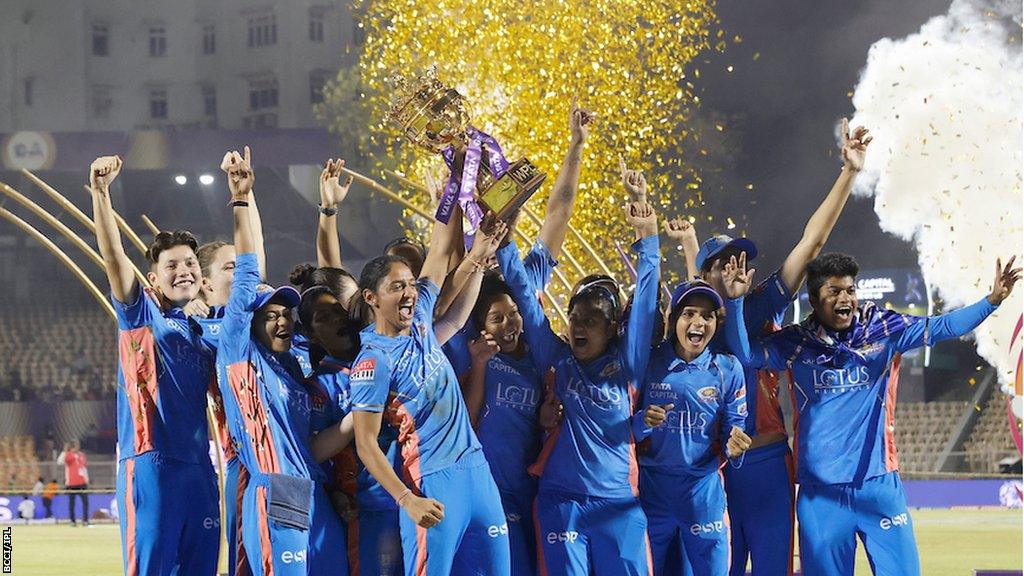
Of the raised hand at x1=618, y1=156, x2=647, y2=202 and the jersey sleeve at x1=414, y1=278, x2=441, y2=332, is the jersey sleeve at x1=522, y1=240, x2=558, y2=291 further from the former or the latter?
the jersey sleeve at x1=414, y1=278, x2=441, y2=332

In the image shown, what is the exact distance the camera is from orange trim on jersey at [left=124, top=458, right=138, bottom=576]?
5.04m

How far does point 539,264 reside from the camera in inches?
205

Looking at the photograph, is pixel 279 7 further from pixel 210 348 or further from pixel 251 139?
pixel 210 348

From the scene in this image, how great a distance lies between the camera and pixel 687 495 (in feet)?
16.5

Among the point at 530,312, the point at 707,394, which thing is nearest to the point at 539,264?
the point at 530,312

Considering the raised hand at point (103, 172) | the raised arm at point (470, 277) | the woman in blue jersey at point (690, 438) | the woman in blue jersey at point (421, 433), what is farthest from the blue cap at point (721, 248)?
the raised hand at point (103, 172)

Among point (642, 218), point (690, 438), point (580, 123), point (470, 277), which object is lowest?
point (690, 438)

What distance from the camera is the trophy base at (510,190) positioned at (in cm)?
478

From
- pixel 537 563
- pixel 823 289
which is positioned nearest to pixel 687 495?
pixel 537 563

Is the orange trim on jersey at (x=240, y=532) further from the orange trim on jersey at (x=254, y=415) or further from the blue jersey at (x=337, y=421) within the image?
the blue jersey at (x=337, y=421)

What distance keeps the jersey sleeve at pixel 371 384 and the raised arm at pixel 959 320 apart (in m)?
2.23

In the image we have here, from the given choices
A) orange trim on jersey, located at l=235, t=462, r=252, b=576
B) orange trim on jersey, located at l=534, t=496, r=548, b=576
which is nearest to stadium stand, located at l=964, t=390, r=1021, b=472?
orange trim on jersey, located at l=534, t=496, r=548, b=576

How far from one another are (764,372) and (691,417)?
643 mm

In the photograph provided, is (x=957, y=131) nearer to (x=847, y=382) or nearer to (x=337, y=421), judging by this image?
(x=847, y=382)
